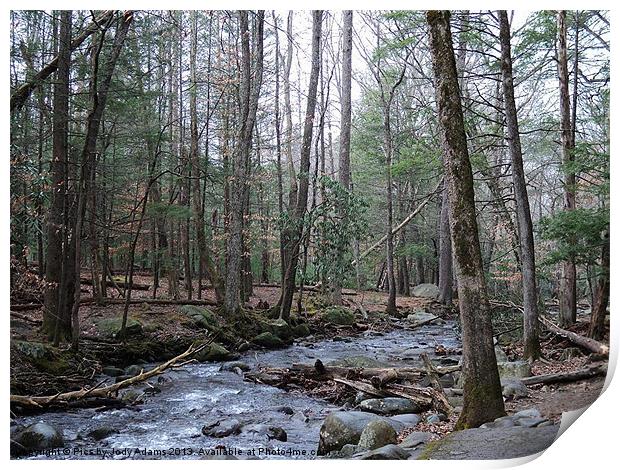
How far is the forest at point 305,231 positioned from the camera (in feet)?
11.5

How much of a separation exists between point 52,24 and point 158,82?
3.28 feet

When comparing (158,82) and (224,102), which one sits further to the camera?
(224,102)

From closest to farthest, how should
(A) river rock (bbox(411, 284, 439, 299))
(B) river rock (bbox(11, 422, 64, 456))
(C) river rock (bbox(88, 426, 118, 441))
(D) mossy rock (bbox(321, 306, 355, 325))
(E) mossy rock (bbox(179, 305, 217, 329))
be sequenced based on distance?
(B) river rock (bbox(11, 422, 64, 456))
(C) river rock (bbox(88, 426, 118, 441))
(E) mossy rock (bbox(179, 305, 217, 329))
(A) river rock (bbox(411, 284, 439, 299))
(D) mossy rock (bbox(321, 306, 355, 325))

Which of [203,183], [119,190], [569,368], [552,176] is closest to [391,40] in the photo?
[552,176]

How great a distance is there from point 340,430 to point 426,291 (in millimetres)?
2327

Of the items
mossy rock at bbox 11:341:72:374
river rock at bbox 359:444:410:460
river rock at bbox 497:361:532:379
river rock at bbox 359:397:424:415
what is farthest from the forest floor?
river rock at bbox 359:444:410:460

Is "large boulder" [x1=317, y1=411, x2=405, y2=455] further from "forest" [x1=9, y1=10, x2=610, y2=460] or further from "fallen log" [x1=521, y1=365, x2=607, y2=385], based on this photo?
"fallen log" [x1=521, y1=365, x2=607, y2=385]

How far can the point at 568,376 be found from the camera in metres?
4.12

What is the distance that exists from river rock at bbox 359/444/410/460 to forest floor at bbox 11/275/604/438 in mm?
345

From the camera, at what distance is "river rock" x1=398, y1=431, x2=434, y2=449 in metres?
3.31

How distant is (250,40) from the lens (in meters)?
4.98

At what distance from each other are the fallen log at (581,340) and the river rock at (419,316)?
3.76 feet

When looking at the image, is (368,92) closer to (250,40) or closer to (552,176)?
(250,40)
